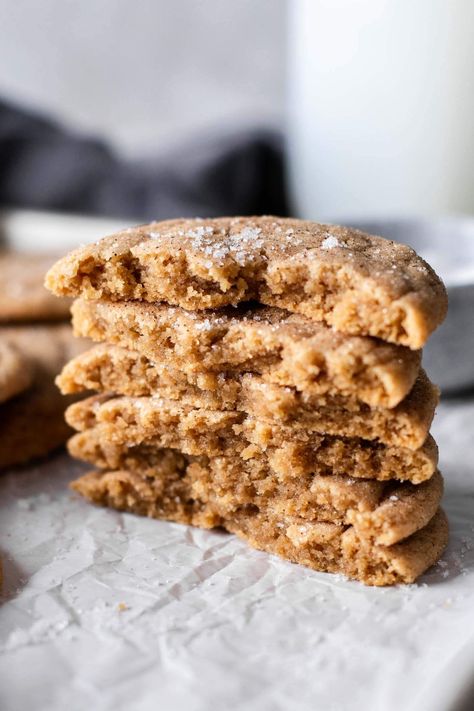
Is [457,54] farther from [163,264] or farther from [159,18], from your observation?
[163,264]

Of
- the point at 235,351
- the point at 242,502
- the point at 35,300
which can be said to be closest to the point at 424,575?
the point at 242,502

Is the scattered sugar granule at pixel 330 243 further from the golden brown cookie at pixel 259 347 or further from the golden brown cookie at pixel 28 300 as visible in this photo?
the golden brown cookie at pixel 28 300

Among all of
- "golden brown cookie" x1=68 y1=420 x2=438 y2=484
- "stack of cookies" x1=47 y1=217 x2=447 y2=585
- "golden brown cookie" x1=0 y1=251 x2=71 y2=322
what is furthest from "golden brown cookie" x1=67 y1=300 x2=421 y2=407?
"golden brown cookie" x1=0 y1=251 x2=71 y2=322

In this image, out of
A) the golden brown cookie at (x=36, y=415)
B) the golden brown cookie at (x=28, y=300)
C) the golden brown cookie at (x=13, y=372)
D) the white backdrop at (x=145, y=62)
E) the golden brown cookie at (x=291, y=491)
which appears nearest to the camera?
the golden brown cookie at (x=291, y=491)

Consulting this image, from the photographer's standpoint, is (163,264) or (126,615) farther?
(163,264)

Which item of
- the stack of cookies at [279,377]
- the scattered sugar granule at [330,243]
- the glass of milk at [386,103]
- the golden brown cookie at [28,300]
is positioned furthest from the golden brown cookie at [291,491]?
the glass of milk at [386,103]

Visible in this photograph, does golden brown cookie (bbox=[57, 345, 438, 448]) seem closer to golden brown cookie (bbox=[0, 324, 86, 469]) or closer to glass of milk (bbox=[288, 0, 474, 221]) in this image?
golden brown cookie (bbox=[0, 324, 86, 469])
